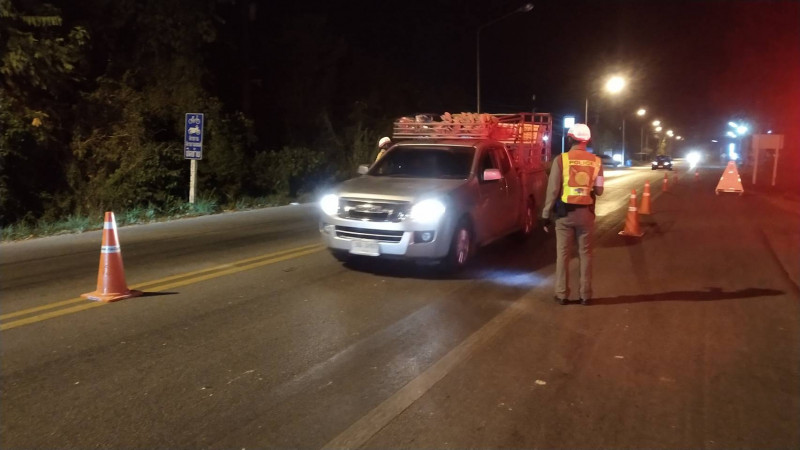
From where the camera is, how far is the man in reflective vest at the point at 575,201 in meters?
7.21

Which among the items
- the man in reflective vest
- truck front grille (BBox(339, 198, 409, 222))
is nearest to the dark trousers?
the man in reflective vest

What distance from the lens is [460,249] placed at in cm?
899

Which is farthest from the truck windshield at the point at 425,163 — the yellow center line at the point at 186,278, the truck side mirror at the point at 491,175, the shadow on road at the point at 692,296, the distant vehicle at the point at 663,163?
the distant vehicle at the point at 663,163

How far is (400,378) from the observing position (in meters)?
5.13

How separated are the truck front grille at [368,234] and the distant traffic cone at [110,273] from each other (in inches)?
105

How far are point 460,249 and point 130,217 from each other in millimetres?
9810

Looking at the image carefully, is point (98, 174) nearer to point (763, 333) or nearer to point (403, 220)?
point (403, 220)

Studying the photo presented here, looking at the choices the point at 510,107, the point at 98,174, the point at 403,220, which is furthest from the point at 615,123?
the point at 403,220

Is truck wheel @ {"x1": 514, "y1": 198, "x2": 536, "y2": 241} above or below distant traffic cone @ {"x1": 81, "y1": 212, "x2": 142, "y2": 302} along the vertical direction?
above

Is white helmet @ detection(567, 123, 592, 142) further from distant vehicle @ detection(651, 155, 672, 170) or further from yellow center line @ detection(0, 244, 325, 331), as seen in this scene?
distant vehicle @ detection(651, 155, 672, 170)

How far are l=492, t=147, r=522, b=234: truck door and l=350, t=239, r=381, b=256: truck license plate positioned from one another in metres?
2.55

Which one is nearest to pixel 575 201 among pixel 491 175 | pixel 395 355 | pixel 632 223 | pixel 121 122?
pixel 491 175

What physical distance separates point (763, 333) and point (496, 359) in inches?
111

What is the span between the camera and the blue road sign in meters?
17.8
